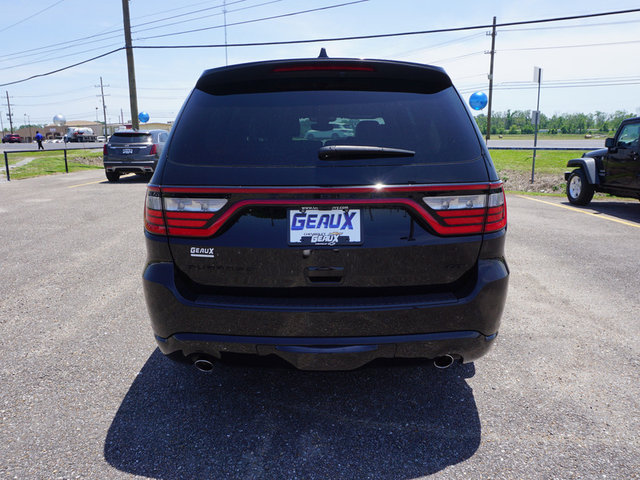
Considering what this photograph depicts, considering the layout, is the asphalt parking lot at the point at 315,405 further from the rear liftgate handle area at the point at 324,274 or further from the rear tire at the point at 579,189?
the rear tire at the point at 579,189

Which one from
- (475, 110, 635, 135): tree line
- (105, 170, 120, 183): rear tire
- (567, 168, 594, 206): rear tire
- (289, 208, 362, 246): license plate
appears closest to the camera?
(289, 208, 362, 246): license plate

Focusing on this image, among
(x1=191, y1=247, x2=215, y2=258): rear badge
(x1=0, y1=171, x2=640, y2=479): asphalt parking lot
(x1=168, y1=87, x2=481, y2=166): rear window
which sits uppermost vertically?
(x1=168, y1=87, x2=481, y2=166): rear window

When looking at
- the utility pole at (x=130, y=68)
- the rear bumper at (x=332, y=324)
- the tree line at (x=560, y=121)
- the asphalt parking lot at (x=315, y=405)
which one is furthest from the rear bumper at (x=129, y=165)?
the tree line at (x=560, y=121)

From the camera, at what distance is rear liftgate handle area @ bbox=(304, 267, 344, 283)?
7.10 feet

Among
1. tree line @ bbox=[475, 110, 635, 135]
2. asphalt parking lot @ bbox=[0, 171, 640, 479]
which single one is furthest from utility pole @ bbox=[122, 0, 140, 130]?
tree line @ bbox=[475, 110, 635, 135]

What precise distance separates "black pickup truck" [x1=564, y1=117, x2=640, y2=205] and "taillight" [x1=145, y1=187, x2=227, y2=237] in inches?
402

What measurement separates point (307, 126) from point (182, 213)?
0.79m

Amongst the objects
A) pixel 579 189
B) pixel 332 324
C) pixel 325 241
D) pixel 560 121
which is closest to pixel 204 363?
pixel 332 324

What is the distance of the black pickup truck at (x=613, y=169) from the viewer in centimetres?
977

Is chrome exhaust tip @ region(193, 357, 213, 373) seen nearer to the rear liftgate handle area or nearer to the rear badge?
the rear badge

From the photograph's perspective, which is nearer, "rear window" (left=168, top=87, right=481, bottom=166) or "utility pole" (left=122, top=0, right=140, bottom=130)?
"rear window" (left=168, top=87, right=481, bottom=166)

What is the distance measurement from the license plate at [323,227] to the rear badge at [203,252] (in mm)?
389

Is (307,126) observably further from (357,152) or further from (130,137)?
(130,137)

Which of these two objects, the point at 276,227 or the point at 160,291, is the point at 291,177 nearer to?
the point at 276,227
